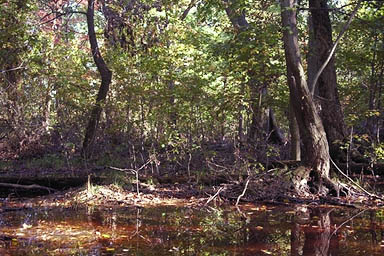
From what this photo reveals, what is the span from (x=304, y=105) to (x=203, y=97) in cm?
380

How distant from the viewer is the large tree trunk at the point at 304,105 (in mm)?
8672

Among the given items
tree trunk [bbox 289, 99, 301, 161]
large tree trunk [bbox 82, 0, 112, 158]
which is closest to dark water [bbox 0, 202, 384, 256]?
tree trunk [bbox 289, 99, 301, 161]

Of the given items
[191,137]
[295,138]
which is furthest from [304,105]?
[191,137]

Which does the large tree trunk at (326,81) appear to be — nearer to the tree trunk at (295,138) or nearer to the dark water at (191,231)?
the tree trunk at (295,138)

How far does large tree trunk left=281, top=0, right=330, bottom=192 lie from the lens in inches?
341

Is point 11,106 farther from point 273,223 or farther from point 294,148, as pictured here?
point 273,223

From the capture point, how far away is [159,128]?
40.9ft

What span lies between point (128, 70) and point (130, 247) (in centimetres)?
844

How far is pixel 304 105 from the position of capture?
8.71 metres

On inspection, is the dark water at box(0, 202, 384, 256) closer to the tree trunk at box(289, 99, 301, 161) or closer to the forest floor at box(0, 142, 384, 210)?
the forest floor at box(0, 142, 384, 210)

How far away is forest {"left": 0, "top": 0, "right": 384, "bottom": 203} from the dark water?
151 cm

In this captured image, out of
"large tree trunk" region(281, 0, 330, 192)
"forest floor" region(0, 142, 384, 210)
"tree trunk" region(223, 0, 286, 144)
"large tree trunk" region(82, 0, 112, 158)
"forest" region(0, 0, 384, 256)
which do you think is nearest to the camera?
"forest" region(0, 0, 384, 256)

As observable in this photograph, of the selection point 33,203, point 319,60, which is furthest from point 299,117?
point 33,203

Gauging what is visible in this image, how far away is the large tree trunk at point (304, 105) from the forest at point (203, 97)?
0.02 meters
